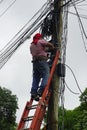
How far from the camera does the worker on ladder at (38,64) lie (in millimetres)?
8945

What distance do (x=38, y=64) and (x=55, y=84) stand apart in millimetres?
565

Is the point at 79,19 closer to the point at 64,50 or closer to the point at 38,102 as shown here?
the point at 64,50

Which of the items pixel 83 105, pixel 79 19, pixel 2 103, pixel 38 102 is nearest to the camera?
pixel 38 102

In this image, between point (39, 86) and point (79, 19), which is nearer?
point (39, 86)

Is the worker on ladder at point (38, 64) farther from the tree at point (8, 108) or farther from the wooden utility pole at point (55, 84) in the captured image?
the tree at point (8, 108)

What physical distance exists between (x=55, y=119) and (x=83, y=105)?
45.2 meters

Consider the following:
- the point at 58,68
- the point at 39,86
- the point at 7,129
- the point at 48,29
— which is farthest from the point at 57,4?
the point at 7,129

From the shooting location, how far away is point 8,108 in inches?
2283

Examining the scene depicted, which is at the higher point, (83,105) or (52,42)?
(83,105)

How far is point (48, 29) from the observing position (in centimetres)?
1041

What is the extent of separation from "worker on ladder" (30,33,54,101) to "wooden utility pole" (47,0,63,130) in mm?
364

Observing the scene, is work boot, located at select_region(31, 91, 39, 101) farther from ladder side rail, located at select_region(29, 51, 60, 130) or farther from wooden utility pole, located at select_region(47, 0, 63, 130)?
wooden utility pole, located at select_region(47, 0, 63, 130)

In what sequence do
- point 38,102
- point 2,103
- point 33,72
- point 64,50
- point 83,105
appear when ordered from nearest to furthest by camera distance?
point 38,102, point 33,72, point 64,50, point 83,105, point 2,103

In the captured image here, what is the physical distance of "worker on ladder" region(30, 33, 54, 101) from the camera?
895cm
